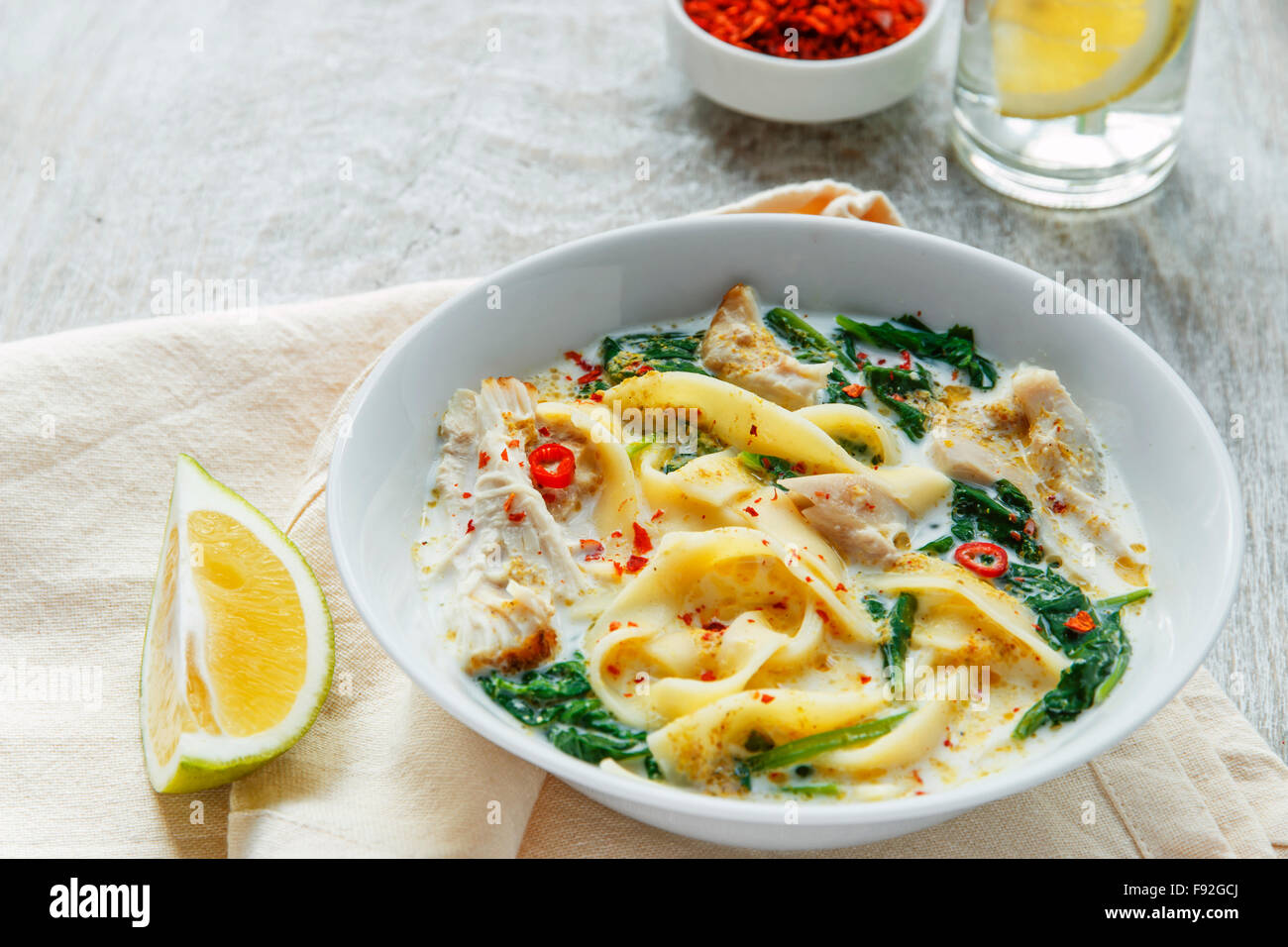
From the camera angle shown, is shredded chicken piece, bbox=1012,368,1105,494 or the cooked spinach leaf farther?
the cooked spinach leaf

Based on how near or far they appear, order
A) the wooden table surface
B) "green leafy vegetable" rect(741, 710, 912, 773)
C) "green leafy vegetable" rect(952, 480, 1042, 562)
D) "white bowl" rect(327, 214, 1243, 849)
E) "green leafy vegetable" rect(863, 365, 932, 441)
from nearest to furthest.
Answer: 1. "white bowl" rect(327, 214, 1243, 849)
2. "green leafy vegetable" rect(741, 710, 912, 773)
3. "green leafy vegetable" rect(952, 480, 1042, 562)
4. "green leafy vegetable" rect(863, 365, 932, 441)
5. the wooden table surface

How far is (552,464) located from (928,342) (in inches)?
56.3

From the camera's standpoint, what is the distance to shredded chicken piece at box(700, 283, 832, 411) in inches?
166

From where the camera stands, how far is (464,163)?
20.8 ft

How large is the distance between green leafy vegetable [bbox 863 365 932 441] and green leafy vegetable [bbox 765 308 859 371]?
0.48 feet

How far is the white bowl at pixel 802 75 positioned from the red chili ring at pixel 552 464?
2.82 m

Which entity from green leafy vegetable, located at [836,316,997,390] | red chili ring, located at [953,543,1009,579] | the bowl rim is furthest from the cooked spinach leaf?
the bowl rim

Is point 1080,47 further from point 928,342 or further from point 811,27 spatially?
point 928,342

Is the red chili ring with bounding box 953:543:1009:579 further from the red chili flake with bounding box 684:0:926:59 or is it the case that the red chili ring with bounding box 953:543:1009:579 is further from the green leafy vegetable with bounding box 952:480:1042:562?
the red chili flake with bounding box 684:0:926:59

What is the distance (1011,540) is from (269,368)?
276 centimetres

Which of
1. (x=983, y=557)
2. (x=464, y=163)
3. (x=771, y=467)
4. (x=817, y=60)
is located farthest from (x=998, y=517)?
(x=464, y=163)

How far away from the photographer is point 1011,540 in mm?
3793

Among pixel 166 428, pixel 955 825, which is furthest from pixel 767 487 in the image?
pixel 166 428

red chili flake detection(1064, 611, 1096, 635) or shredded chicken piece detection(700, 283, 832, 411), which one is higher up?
shredded chicken piece detection(700, 283, 832, 411)
